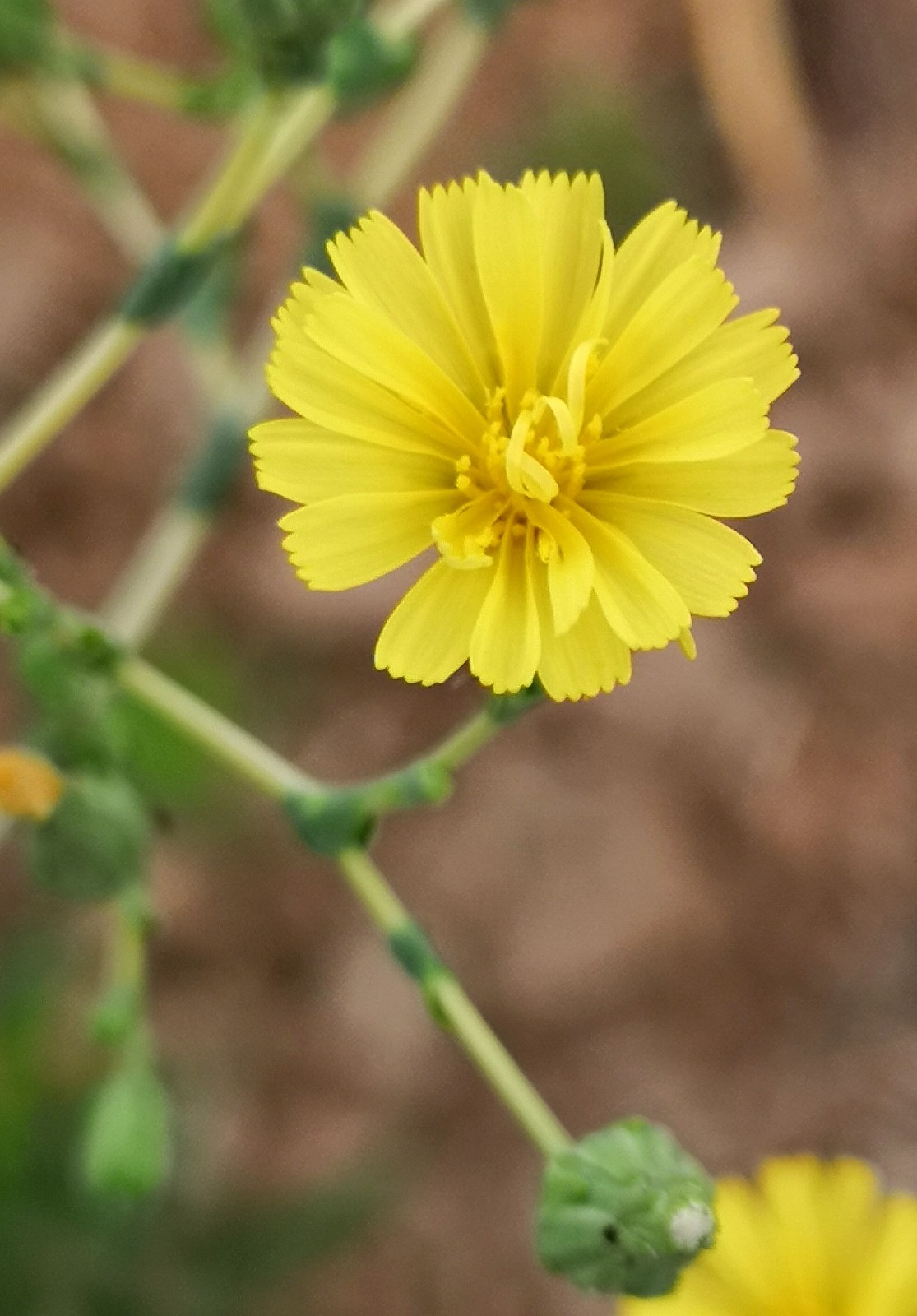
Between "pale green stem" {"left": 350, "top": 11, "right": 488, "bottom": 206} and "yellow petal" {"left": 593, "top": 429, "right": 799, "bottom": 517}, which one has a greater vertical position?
"pale green stem" {"left": 350, "top": 11, "right": 488, "bottom": 206}

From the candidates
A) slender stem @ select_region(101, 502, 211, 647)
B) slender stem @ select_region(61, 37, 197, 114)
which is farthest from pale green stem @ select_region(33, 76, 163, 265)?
slender stem @ select_region(101, 502, 211, 647)

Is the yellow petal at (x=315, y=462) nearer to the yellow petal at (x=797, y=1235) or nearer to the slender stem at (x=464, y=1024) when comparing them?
the slender stem at (x=464, y=1024)

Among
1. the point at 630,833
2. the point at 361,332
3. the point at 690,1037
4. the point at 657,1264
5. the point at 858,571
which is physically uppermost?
the point at 858,571

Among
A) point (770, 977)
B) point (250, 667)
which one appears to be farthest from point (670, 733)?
point (250, 667)

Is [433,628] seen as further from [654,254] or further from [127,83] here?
[127,83]

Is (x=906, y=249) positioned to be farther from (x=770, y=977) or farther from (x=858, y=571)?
(x=770, y=977)

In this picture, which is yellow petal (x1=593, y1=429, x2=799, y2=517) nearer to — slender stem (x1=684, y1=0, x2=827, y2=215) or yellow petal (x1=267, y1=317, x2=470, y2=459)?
yellow petal (x1=267, y1=317, x2=470, y2=459)

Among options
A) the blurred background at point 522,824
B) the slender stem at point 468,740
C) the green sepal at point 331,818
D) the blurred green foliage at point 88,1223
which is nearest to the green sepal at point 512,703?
the slender stem at point 468,740
